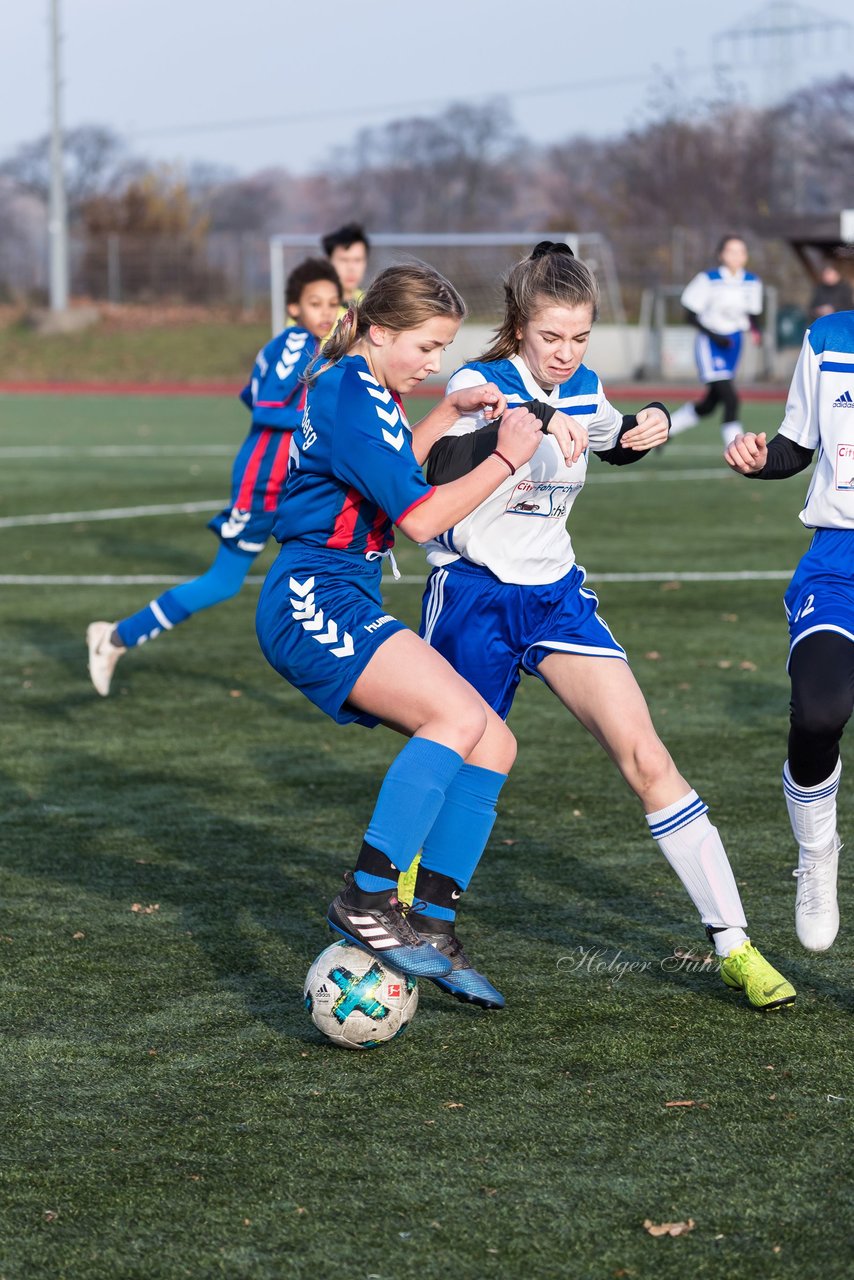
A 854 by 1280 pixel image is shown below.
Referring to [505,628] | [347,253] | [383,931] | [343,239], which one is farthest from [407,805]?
[343,239]

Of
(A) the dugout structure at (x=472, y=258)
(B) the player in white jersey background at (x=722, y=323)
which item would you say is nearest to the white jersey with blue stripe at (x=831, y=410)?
(B) the player in white jersey background at (x=722, y=323)

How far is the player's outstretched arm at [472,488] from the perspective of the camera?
12.9ft

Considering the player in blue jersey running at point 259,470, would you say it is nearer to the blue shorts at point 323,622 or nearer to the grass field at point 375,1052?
the grass field at point 375,1052

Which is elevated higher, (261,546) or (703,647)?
(261,546)

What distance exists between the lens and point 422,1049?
4.08 meters

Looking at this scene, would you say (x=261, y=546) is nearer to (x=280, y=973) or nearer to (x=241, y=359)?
(x=280, y=973)

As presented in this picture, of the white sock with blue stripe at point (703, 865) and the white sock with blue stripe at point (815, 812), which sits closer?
the white sock with blue stripe at point (703, 865)

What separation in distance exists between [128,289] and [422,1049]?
49.4 m

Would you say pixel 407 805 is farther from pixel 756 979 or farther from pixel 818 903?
pixel 818 903

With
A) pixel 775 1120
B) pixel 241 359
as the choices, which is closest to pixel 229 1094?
pixel 775 1120

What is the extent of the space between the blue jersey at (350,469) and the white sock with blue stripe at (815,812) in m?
1.21

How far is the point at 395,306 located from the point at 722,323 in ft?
49.9

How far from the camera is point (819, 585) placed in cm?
443
